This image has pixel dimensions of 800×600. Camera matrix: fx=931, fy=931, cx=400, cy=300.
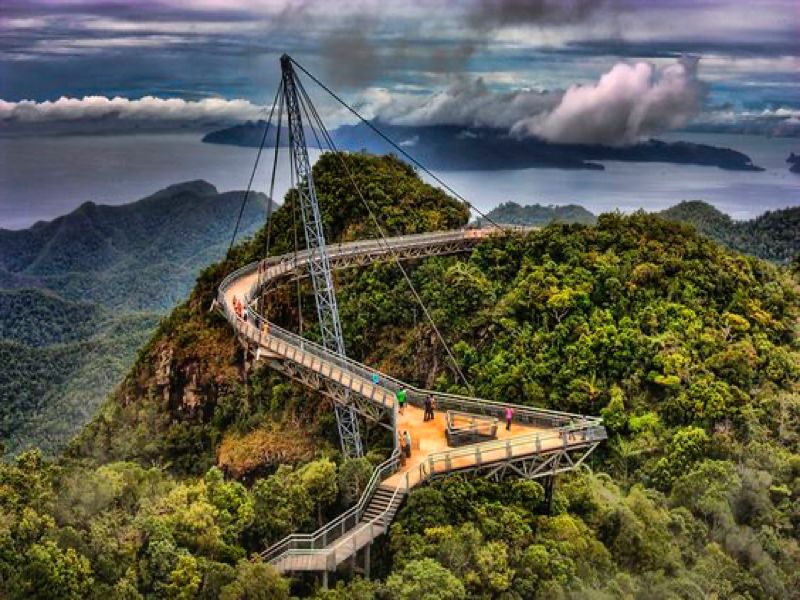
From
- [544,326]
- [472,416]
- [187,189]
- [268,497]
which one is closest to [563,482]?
[472,416]

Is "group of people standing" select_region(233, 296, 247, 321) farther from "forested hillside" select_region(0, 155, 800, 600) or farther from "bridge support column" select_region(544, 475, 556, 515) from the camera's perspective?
"bridge support column" select_region(544, 475, 556, 515)

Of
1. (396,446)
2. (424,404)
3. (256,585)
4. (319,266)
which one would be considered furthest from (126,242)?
(256,585)

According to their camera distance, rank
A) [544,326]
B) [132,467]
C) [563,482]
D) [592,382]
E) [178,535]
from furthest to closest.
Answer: [544,326] < [592,382] < [563,482] < [132,467] < [178,535]

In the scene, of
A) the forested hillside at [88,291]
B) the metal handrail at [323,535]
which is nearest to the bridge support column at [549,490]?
the metal handrail at [323,535]

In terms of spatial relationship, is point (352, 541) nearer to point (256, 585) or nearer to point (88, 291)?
point (256, 585)

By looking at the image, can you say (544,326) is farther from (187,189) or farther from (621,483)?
(187,189)

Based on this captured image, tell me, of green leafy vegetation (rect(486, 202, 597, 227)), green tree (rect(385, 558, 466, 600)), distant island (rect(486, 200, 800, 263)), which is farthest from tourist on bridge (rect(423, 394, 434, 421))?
green leafy vegetation (rect(486, 202, 597, 227))

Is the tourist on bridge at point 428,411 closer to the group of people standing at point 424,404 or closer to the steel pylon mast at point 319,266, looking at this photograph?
the group of people standing at point 424,404
